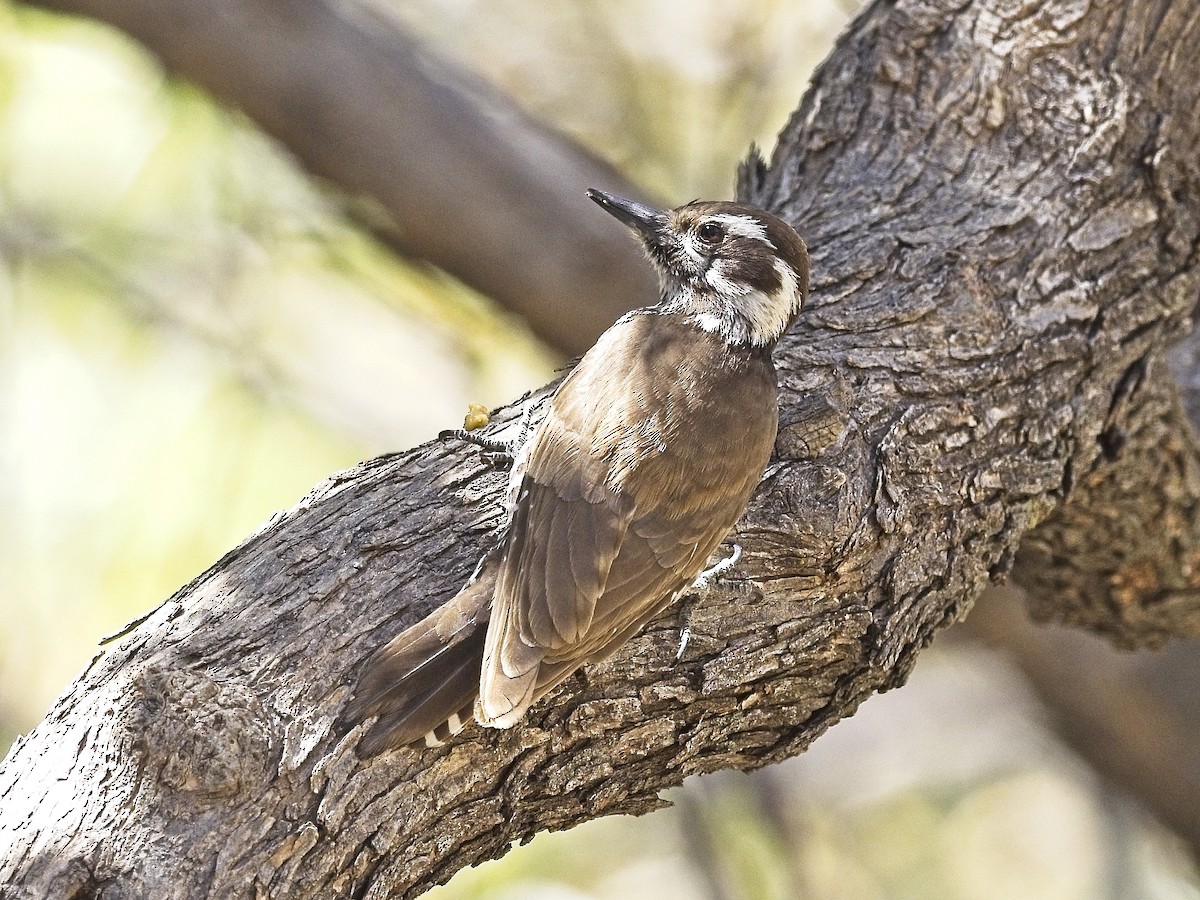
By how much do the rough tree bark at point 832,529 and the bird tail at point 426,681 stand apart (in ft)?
0.20

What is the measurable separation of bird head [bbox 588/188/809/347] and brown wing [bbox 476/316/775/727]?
27 centimetres

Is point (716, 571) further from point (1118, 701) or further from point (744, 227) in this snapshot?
point (1118, 701)

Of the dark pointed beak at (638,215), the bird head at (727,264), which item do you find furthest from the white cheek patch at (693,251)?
the dark pointed beak at (638,215)

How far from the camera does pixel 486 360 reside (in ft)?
24.1

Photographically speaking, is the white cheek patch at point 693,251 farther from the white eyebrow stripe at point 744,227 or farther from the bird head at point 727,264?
the white eyebrow stripe at point 744,227

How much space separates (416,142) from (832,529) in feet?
12.2

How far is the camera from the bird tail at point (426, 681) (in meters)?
3.01

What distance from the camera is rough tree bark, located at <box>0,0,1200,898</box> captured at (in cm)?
287

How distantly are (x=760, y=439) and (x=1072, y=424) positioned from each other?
3.81 feet

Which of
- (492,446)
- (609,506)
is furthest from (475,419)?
(609,506)

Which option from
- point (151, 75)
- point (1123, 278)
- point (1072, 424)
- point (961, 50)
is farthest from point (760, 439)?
point (151, 75)

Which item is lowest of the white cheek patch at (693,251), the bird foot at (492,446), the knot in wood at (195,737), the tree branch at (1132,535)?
the knot in wood at (195,737)

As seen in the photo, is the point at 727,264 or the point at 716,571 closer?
the point at 716,571

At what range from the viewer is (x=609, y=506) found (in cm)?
342
